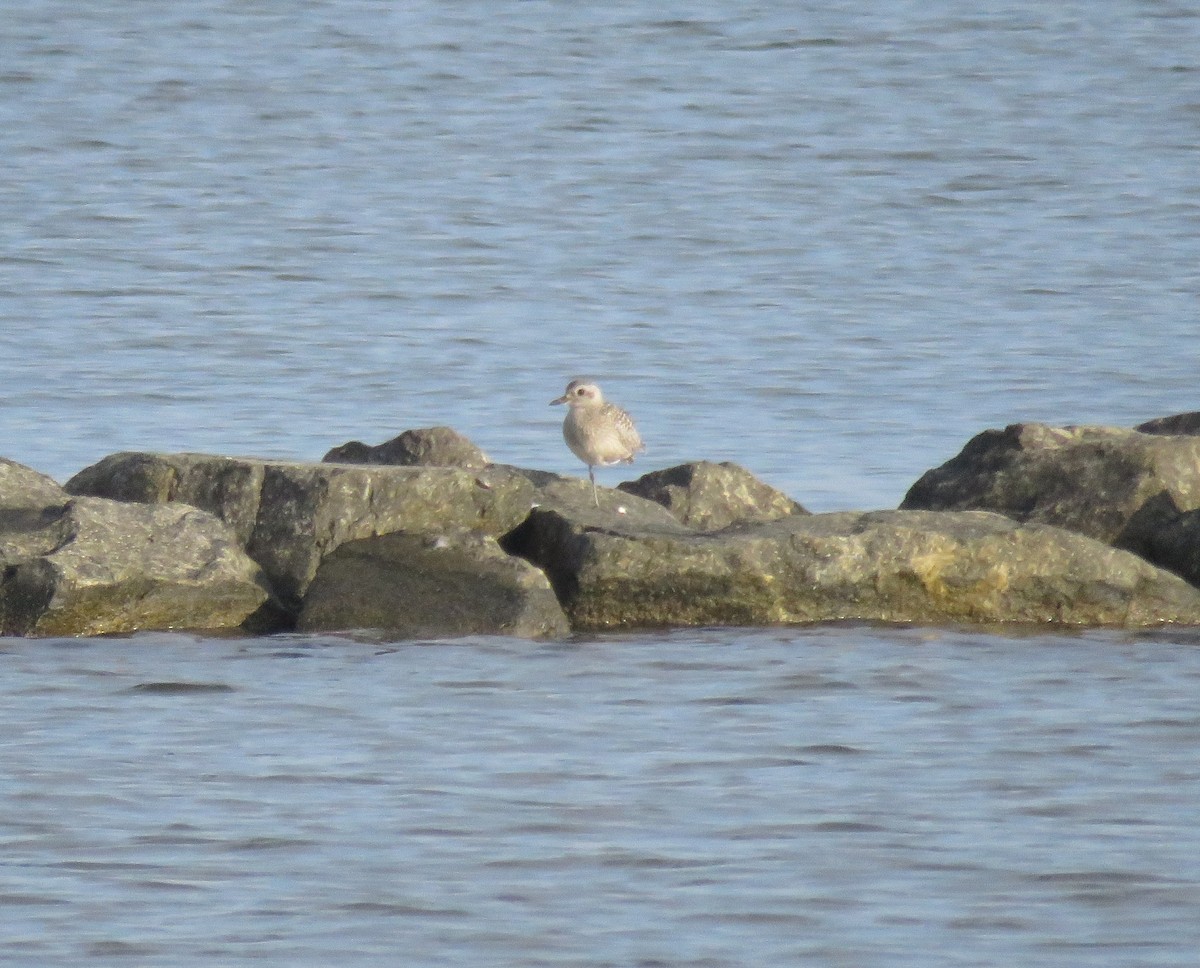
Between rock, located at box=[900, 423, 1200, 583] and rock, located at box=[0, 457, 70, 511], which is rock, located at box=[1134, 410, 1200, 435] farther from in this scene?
rock, located at box=[0, 457, 70, 511]

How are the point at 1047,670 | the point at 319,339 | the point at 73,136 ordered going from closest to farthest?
the point at 1047,670 → the point at 319,339 → the point at 73,136

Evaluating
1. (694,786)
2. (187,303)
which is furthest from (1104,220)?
(694,786)

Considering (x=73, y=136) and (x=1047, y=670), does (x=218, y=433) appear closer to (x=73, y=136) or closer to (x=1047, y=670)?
(x=1047, y=670)

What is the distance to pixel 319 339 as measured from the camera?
23.4 meters

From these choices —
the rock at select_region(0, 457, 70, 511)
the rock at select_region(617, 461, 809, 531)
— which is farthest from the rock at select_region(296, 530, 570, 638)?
the rock at select_region(617, 461, 809, 531)

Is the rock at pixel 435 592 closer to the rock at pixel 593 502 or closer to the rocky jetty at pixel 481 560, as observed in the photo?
the rocky jetty at pixel 481 560

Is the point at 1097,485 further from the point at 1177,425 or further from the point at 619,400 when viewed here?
the point at 619,400

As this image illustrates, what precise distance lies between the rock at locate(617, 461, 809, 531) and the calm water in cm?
149

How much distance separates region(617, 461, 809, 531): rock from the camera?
13266mm

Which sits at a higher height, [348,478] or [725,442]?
[348,478]

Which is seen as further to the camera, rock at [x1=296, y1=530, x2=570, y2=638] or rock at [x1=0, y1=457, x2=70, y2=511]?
rock at [x1=0, y1=457, x2=70, y2=511]

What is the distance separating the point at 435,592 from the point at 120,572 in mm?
1491

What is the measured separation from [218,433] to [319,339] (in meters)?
5.29

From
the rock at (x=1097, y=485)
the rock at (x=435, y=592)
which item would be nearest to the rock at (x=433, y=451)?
the rock at (x=435, y=592)
